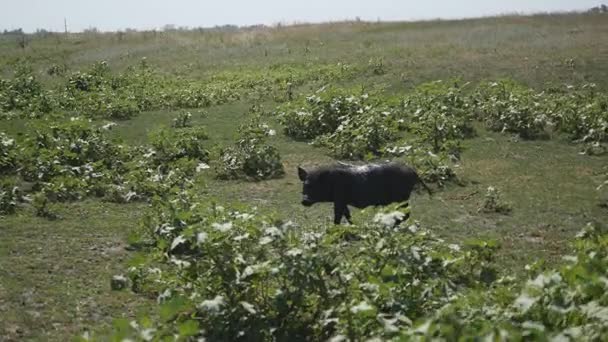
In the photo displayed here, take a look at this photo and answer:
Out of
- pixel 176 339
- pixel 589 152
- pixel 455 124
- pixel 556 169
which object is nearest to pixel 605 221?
pixel 556 169

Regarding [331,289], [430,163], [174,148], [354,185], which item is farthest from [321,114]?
[331,289]

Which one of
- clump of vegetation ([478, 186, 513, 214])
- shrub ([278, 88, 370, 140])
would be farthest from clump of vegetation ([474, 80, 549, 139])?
clump of vegetation ([478, 186, 513, 214])

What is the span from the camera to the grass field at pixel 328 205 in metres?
7.88

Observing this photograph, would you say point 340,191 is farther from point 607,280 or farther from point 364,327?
point 607,280

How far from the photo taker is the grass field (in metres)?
7.88

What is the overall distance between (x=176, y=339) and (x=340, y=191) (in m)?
5.37

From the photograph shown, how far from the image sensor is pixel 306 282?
5953mm

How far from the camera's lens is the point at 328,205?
12.1 metres

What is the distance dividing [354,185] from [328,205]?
2380 millimetres

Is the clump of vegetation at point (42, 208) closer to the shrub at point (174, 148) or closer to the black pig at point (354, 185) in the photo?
the shrub at point (174, 148)

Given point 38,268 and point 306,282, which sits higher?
point 306,282

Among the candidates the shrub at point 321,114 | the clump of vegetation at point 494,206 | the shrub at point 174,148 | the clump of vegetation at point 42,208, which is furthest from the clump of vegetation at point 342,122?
the clump of vegetation at point 42,208

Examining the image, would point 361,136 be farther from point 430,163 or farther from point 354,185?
point 354,185

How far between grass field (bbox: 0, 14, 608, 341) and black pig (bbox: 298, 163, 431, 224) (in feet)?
3.38
